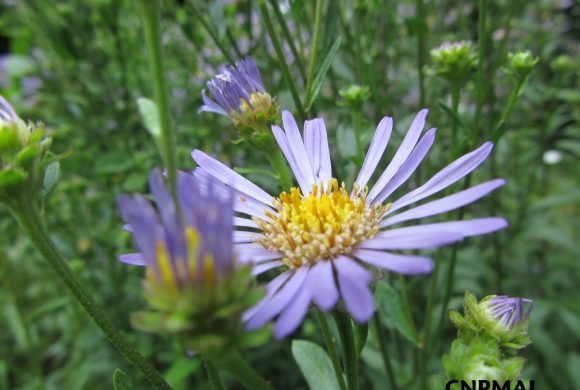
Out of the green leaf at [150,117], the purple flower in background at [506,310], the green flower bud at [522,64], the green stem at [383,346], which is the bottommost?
the green stem at [383,346]

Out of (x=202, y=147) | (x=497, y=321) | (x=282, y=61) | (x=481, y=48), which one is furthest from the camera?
(x=202, y=147)

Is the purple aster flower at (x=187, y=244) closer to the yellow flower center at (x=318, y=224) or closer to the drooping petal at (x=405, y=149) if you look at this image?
the yellow flower center at (x=318, y=224)

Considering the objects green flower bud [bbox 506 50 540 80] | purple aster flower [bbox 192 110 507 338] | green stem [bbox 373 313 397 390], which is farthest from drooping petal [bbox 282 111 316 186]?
green flower bud [bbox 506 50 540 80]

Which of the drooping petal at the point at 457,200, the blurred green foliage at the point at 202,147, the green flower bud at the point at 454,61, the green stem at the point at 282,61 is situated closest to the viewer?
the drooping petal at the point at 457,200

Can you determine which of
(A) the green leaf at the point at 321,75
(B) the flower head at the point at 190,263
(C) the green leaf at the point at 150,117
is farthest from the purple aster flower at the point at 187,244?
(A) the green leaf at the point at 321,75

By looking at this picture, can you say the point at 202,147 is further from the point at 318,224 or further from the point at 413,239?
the point at 413,239

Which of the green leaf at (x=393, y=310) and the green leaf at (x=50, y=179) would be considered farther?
the green leaf at (x=393, y=310)

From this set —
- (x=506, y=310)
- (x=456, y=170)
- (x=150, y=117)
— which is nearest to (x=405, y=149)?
(x=456, y=170)
